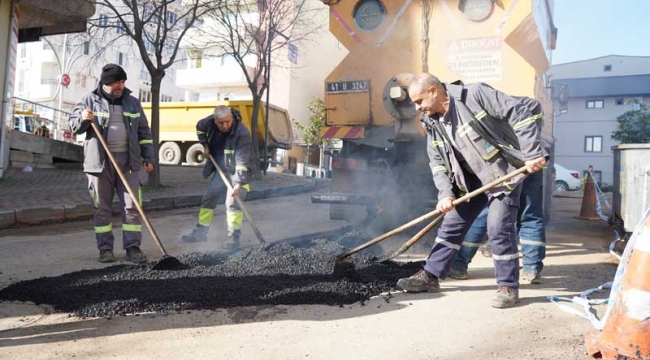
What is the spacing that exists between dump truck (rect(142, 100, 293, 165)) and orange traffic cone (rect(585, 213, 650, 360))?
14125 millimetres

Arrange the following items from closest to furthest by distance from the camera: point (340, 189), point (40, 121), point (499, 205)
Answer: point (499, 205)
point (340, 189)
point (40, 121)

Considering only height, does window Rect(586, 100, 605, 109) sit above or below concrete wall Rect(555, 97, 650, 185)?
above

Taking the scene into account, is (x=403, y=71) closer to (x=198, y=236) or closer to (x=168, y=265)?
(x=198, y=236)

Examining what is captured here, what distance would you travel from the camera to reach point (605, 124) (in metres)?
30.9

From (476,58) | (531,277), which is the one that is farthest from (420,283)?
(476,58)

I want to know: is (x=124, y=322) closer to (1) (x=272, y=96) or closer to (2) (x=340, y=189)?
(2) (x=340, y=189)

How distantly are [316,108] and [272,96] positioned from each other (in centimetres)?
389

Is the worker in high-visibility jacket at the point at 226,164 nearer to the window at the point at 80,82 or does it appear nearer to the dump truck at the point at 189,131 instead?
the dump truck at the point at 189,131

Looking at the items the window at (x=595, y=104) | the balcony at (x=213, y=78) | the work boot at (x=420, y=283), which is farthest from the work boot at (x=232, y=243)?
the window at (x=595, y=104)

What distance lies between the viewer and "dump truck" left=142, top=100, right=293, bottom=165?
53.5ft

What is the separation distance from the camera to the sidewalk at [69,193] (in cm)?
642

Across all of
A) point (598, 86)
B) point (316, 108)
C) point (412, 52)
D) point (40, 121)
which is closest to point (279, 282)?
point (412, 52)

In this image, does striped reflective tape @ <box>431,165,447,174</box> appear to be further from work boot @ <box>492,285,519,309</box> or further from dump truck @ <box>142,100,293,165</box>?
dump truck @ <box>142,100,293,165</box>

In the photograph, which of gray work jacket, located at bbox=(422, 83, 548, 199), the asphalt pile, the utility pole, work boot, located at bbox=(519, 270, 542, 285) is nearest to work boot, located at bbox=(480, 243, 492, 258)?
work boot, located at bbox=(519, 270, 542, 285)
